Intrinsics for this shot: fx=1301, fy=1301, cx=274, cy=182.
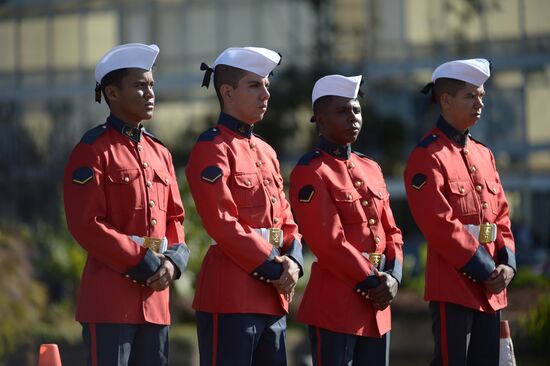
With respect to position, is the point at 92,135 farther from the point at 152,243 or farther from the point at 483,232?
the point at 483,232

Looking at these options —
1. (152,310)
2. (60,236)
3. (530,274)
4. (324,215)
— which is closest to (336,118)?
(324,215)

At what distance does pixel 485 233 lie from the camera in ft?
22.3

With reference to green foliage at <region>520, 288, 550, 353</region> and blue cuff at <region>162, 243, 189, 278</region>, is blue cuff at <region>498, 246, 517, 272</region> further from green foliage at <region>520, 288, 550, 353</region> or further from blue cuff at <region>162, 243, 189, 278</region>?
green foliage at <region>520, 288, 550, 353</region>

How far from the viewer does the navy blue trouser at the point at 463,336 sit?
6.58 m

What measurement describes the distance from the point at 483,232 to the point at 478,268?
0.82 feet

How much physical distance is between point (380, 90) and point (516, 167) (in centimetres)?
326

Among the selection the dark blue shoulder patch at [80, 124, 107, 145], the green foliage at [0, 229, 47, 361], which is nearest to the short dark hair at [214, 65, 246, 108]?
the dark blue shoulder patch at [80, 124, 107, 145]

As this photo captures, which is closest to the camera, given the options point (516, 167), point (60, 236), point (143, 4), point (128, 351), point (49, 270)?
point (128, 351)

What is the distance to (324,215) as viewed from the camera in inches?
251

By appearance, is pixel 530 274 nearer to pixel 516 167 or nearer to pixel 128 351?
pixel 128 351

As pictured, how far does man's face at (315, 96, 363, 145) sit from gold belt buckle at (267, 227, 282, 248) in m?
0.62

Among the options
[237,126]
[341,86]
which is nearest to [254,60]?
[237,126]

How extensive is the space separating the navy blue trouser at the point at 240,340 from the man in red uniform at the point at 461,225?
37.4 inches

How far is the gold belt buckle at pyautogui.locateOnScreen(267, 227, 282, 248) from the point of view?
20.5 feet
